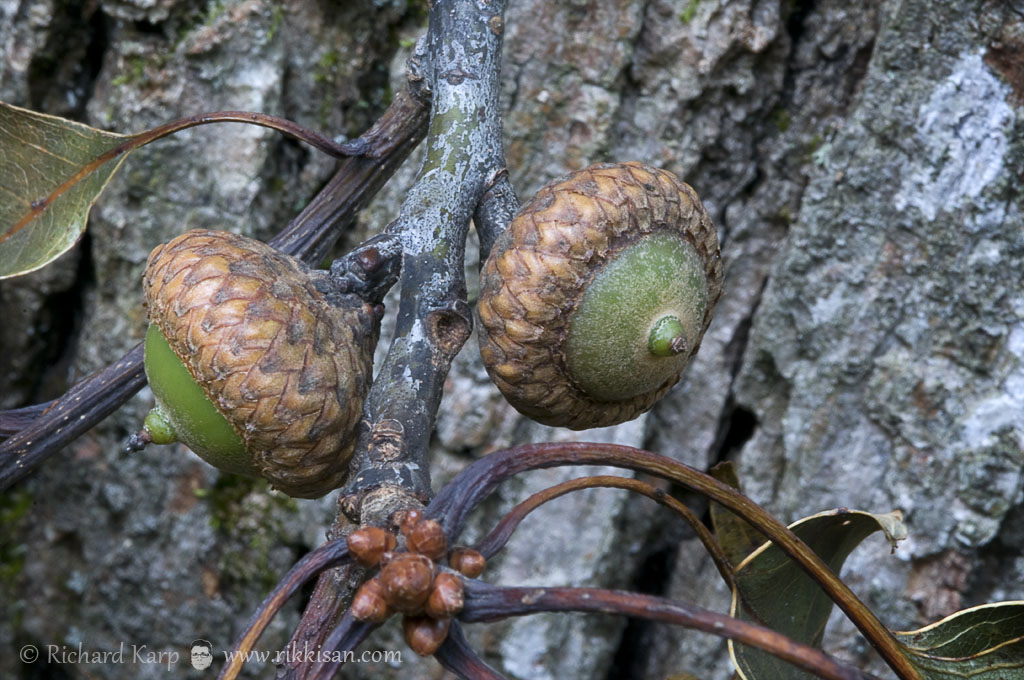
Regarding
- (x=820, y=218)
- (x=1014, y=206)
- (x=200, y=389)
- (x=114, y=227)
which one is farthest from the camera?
(x=114, y=227)

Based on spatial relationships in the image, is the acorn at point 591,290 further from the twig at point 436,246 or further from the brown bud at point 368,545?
the brown bud at point 368,545

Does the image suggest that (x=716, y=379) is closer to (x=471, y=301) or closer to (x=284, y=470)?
(x=471, y=301)

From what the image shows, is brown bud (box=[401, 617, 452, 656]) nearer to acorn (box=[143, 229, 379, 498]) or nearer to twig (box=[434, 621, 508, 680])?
twig (box=[434, 621, 508, 680])

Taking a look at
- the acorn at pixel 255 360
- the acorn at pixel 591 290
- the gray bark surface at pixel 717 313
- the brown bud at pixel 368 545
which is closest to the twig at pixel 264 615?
the brown bud at pixel 368 545

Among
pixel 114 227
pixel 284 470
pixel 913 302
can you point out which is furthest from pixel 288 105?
pixel 913 302

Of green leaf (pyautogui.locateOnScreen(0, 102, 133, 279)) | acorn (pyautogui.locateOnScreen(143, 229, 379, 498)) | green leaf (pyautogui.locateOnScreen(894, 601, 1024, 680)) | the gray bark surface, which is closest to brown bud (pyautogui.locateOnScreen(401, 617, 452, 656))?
acorn (pyautogui.locateOnScreen(143, 229, 379, 498))

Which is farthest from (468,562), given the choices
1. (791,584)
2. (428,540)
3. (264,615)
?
(791,584)
